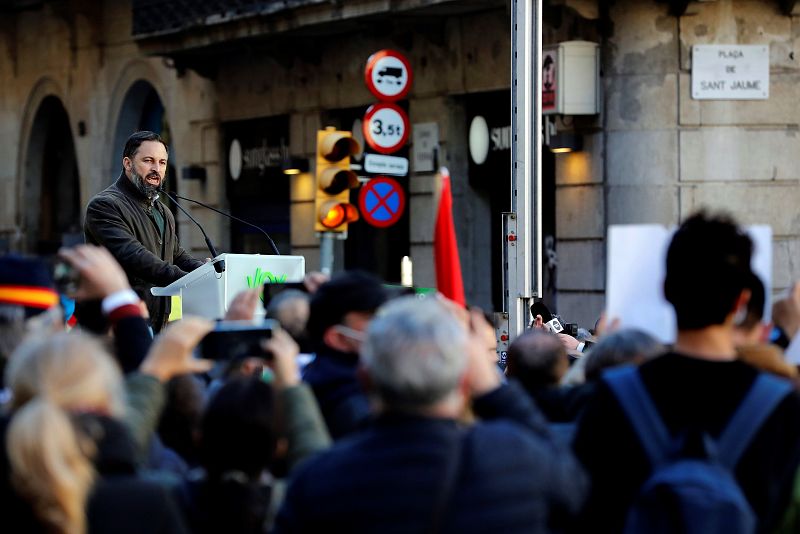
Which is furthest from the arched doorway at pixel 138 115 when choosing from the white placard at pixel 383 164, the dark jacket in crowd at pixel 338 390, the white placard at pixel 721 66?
the dark jacket in crowd at pixel 338 390

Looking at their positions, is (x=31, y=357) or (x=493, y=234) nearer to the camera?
(x=31, y=357)

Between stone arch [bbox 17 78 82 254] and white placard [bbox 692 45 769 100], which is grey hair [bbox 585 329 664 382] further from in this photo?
stone arch [bbox 17 78 82 254]

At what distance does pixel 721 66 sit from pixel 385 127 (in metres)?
3.56

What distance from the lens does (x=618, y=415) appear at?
13.0 feet

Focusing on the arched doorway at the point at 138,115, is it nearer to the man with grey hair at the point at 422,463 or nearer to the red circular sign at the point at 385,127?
the red circular sign at the point at 385,127

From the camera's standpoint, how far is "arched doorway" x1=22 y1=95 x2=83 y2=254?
27844 mm

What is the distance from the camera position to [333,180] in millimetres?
15914

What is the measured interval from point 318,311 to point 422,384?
1.36 meters

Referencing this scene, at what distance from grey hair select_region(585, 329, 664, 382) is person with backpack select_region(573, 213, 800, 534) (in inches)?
20.9

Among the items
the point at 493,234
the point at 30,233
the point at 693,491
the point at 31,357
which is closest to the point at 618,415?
the point at 693,491

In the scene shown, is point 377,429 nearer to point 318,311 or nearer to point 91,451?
point 91,451

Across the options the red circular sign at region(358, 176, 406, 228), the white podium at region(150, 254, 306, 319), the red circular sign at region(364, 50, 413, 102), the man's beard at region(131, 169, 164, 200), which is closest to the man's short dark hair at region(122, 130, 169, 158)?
the man's beard at region(131, 169, 164, 200)

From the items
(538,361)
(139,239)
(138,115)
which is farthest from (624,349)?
(138,115)

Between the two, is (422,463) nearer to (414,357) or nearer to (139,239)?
(414,357)
